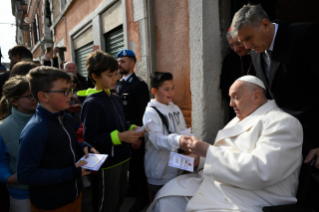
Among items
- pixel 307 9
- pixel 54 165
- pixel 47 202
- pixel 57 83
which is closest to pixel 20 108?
pixel 57 83

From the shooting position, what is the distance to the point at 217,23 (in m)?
2.67

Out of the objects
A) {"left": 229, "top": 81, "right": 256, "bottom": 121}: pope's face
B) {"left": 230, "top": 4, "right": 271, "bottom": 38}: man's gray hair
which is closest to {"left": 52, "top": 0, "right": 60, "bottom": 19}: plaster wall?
{"left": 230, "top": 4, "right": 271, "bottom": 38}: man's gray hair

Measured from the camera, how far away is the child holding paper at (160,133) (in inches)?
91.3

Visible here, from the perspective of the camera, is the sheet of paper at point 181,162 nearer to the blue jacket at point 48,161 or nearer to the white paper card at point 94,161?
the white paper card at point 94,161

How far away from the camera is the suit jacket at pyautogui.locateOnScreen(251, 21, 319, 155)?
5.16 ft

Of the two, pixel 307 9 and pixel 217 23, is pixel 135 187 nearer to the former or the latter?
pixel 217 23

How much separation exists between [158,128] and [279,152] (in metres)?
1.24

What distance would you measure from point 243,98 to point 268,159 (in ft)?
1.74

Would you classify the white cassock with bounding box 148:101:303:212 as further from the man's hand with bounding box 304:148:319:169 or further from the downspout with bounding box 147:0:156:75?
the downspout with bounding box 147:0:156:75

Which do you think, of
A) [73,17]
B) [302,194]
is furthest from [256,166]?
[73,17]

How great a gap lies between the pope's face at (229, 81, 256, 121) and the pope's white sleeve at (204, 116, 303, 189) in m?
0.22

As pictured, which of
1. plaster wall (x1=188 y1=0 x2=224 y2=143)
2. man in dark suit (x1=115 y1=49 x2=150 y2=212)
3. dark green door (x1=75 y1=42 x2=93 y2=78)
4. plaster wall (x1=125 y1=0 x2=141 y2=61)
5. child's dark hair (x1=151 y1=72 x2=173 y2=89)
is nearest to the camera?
child's dark hair (x1=151 y1=72 x2=173 y2=89)

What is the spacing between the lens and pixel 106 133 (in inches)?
77.4

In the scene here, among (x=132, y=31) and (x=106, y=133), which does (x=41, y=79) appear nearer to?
(x=106, y=133)
